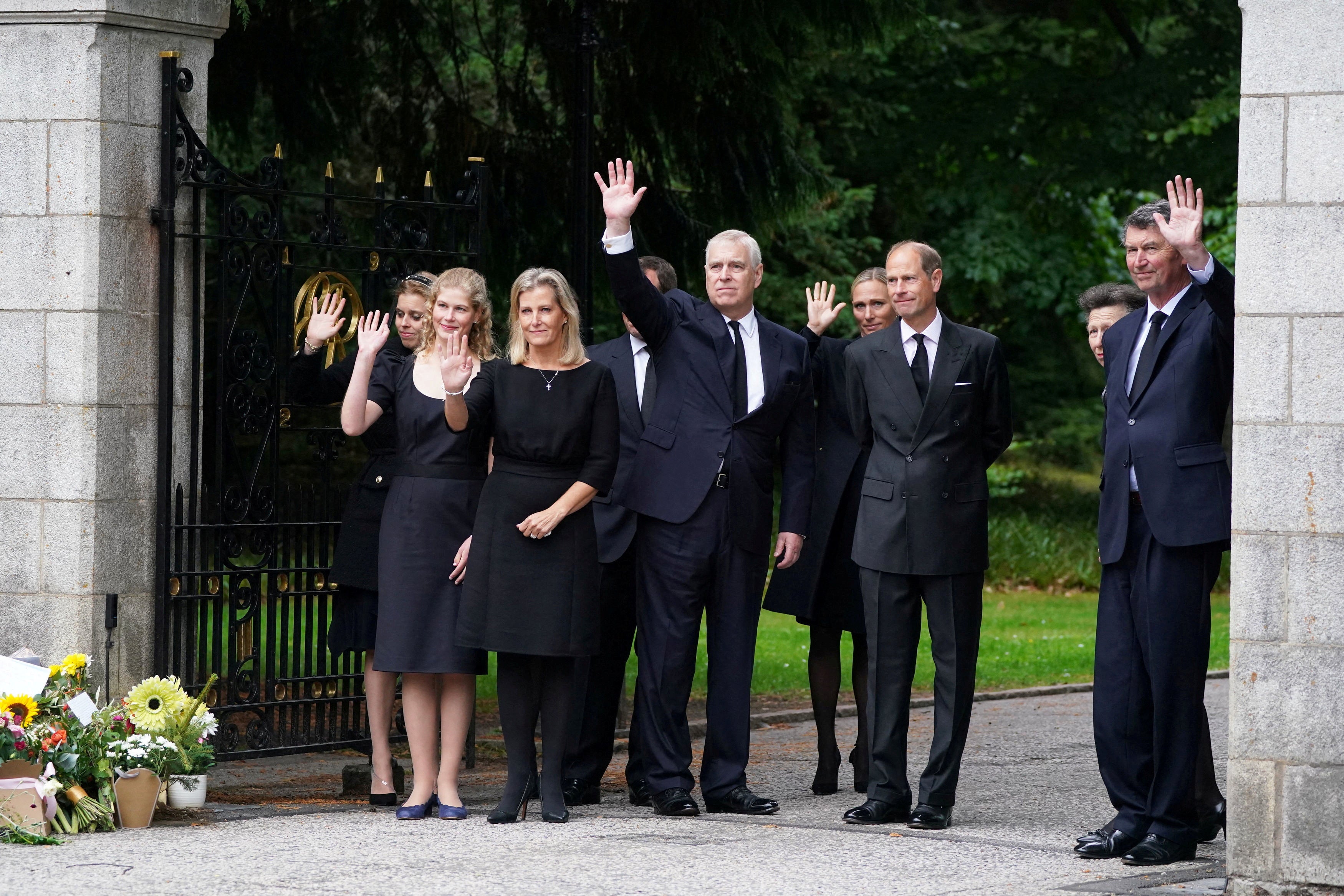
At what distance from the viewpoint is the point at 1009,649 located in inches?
616

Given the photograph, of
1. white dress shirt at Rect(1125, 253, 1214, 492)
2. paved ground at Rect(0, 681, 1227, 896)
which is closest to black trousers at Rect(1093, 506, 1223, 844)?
white dress shirt at Rect(1125, 253, 1214, 492)

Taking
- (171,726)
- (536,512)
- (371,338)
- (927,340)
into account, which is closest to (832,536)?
(927,340)

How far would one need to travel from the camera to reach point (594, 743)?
7.59 meters

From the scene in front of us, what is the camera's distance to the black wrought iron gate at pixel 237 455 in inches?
302

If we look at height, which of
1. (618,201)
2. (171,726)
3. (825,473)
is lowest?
(171,726)

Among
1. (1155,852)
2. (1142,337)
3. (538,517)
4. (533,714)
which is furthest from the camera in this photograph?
(533,714)

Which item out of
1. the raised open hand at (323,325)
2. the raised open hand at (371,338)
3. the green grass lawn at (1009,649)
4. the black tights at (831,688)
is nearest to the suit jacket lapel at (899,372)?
the black tights at (831,688)

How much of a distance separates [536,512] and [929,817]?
1782 millimetres

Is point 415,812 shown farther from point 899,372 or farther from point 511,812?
point 899,372

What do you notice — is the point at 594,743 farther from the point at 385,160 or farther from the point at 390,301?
the point at 385,160

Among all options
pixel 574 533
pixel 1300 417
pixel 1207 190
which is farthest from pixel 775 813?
pixel 1207 190

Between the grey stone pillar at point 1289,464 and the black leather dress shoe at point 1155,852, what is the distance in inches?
18.2

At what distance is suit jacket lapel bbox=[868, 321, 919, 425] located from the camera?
7090 mm

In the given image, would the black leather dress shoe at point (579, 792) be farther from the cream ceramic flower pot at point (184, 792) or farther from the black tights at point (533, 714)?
the cream ceramic flower pot at point (184, 792)
